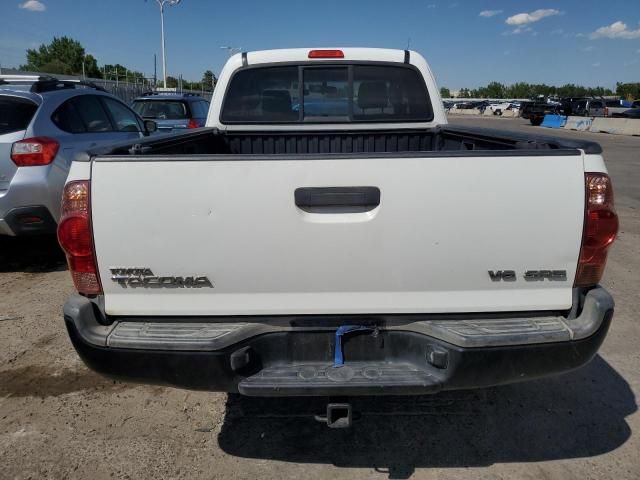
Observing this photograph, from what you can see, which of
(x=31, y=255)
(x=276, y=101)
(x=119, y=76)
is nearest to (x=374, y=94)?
(x=276, y=101)

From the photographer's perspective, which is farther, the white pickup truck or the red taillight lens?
the red taillight lens

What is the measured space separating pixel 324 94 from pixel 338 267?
2.66 m

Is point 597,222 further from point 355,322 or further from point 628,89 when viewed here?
point 628,89

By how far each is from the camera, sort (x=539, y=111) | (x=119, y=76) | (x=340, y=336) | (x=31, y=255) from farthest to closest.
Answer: (x=119, y=76), (x=539, y=111), (x=31, y=255), (x=340, y=336)

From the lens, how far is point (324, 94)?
4449 mm

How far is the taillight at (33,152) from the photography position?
5.07m

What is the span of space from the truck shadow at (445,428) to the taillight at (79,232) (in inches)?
49.3

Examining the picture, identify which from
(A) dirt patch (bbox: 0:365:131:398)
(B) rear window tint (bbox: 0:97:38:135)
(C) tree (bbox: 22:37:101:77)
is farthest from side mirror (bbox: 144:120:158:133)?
(C) tree (bbox: 22:37:101:77)

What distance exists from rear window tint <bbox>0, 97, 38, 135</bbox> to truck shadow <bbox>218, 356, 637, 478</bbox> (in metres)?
3.85

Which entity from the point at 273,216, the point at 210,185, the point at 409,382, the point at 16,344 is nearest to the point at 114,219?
the point at 210,185

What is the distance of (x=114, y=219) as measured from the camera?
2.12m

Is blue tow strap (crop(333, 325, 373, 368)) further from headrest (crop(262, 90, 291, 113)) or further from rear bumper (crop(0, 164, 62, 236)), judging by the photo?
rear bumper (crop(0, 164, 62, 236))

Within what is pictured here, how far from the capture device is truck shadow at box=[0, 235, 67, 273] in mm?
5789

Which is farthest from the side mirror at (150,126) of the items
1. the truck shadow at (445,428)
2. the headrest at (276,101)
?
the truck shadow at (445,428)
